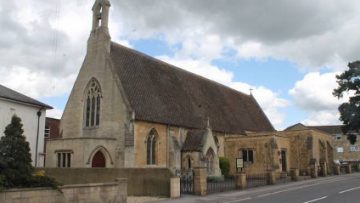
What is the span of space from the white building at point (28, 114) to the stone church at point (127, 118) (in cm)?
210

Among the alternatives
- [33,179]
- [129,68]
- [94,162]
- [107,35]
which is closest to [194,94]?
[129,68]

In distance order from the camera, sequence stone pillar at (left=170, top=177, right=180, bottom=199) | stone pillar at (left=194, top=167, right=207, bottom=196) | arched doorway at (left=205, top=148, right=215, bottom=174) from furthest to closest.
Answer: arched doorway at (left=205, top=148, right=215, bottom=174) < stone pillar at (left=194, top=167, right=207, bottom=196) < stone pillar at (left=170, top=177, right=180, bottom=199)

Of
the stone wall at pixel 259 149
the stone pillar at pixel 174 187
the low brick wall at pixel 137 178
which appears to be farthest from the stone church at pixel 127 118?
the stone pillar at pixel 174 187

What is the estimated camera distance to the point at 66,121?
115ft

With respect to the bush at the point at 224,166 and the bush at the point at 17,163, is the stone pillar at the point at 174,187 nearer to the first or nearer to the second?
the bush at the point at 17,163

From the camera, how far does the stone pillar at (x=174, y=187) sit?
71.2 ft

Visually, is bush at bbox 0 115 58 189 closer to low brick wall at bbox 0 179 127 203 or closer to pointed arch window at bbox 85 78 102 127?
low brick wall at bbox 0 179 127 203

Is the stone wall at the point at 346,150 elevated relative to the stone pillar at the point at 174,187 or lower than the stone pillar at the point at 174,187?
elevated

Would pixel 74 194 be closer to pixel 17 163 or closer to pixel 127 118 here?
pixel 17 163

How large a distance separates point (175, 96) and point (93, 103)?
829 cm

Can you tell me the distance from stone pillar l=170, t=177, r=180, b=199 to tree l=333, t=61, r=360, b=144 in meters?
41.5

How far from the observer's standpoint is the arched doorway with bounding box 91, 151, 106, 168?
3025cm

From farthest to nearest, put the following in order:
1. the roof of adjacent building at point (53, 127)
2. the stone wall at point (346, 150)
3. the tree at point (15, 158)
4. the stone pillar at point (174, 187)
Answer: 1. the stone wall at point (346, 150)
2. the roof of adjacent building at point (53, 127)
3. the stone pillar at point (174, 187)
4. the tree at point (15, 158)

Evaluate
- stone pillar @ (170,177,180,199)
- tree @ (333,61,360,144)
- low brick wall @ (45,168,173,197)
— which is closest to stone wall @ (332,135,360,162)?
tree @ (333,61,360,144)
